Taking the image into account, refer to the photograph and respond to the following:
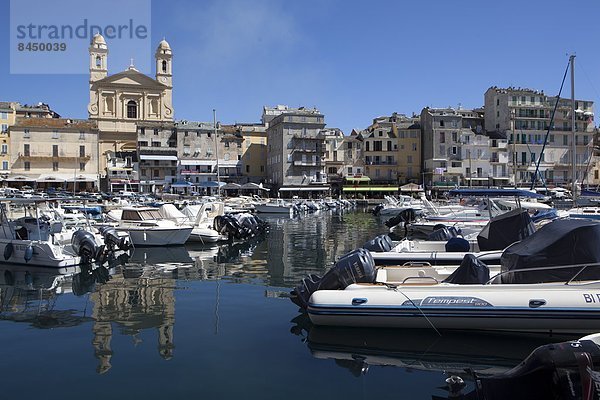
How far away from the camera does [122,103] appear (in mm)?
82438

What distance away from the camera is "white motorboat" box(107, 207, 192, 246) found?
2512cm

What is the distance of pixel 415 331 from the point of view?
34.2ft

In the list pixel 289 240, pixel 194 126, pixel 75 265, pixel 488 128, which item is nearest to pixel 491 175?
pixel 488 128

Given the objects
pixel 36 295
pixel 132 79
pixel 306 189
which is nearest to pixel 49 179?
pixel 132 79

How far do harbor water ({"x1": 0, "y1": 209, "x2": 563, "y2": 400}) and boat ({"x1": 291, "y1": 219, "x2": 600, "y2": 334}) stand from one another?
13.9 inches

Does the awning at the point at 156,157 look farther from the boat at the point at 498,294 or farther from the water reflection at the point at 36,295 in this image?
the boat at the point at 498,294

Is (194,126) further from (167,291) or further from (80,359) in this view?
(80,359)

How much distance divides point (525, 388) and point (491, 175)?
7691 cm

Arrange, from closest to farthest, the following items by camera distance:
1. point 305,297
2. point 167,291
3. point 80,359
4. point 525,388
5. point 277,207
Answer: point 525,388 → point 80,359 → point 305,297 → point 167,291 → point 277,207

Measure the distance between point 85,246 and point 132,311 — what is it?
7.91 metres

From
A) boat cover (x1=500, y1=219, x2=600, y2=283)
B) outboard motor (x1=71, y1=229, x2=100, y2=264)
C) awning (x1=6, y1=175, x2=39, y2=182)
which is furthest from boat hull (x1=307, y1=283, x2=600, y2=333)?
awning (x1=6, y1=175, x2=39, y2=182)

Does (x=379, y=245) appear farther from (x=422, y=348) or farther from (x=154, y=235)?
(x=154, y=235)

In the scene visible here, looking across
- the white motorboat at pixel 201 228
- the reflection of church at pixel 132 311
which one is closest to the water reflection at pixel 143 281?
the reflection of church at pixel 132 311

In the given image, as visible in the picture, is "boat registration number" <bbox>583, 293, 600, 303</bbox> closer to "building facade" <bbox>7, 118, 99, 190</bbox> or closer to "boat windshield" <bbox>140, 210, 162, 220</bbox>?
"boat windshield" <bbox>140, 210, 162, 220</bbox>
